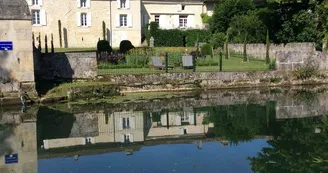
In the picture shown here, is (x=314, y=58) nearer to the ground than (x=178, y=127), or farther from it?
farther from it

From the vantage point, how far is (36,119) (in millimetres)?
14820

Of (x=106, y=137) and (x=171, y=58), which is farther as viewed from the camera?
(x=171, y=58)

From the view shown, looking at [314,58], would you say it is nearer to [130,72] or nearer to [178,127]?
[130,72]

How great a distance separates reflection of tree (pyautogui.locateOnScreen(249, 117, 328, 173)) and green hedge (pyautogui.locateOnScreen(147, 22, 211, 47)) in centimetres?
3507

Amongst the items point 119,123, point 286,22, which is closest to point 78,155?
point 119,123

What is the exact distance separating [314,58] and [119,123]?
1438cm

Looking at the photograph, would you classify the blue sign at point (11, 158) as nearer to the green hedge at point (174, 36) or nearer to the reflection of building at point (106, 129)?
the reflection of building at point (106, 129)

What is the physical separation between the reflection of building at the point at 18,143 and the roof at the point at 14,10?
→ 431cm

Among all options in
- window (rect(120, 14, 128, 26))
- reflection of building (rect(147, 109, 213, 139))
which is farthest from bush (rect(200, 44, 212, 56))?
reflection of building (rect(147, 109, 213, 139))

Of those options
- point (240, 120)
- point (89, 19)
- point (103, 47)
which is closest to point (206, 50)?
point (103, 47)

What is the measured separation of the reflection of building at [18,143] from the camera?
9.62 meters

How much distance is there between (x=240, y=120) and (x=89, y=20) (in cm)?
3507

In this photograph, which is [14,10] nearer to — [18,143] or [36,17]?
[18,143]

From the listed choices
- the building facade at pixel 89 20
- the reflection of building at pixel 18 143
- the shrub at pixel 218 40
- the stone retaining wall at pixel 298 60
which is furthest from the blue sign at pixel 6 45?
the building facade at pixel 89 20
